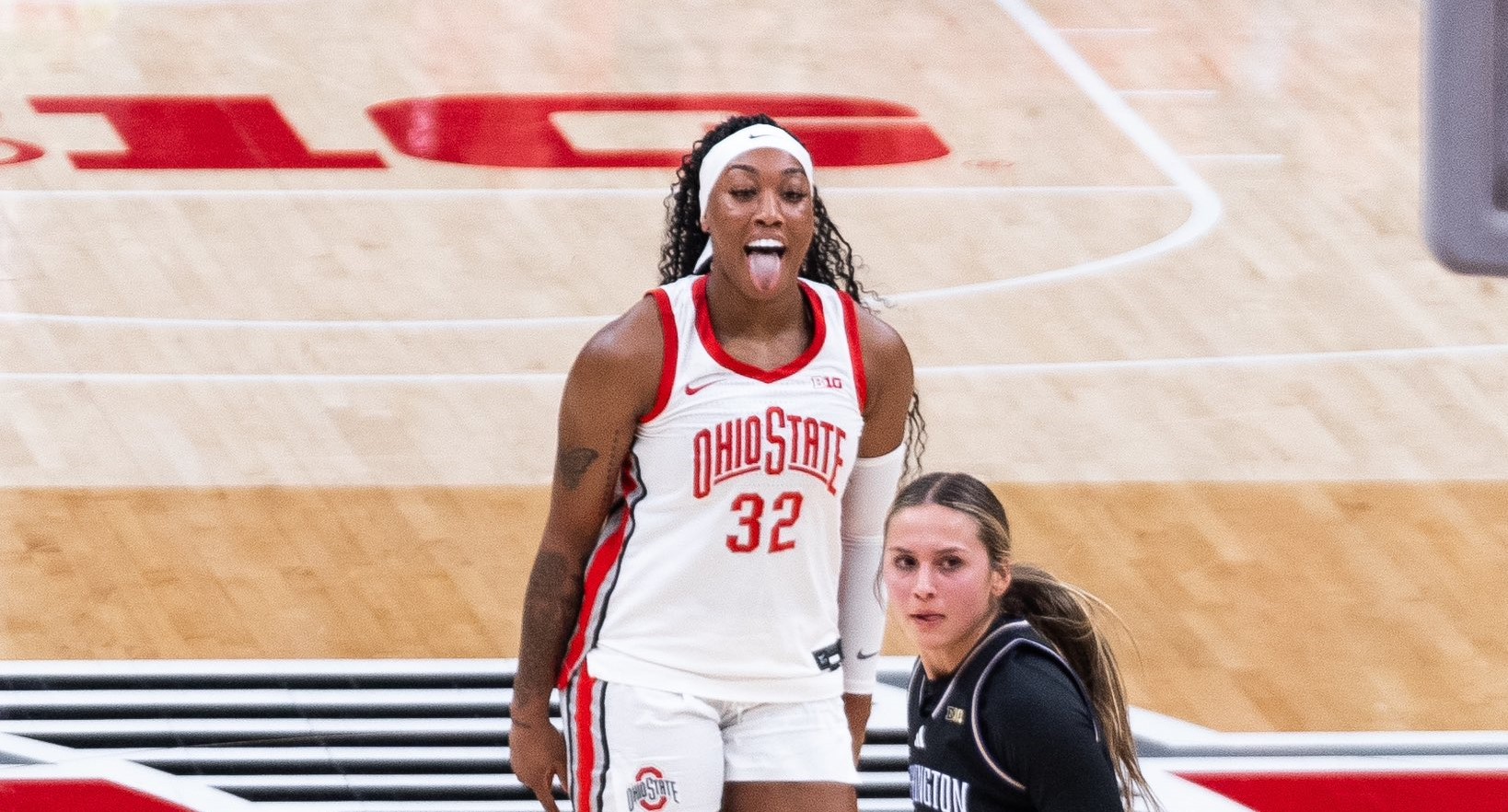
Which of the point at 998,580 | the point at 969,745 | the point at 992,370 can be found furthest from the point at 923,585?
the point at 992,370

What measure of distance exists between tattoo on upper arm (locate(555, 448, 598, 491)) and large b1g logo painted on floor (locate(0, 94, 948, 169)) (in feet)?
18.7

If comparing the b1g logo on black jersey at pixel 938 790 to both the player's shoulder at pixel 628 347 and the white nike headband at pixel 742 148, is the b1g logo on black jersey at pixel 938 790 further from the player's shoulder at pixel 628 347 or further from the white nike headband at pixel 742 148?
the white nike headband at pixel 742 148

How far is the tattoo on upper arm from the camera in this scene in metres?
3.29

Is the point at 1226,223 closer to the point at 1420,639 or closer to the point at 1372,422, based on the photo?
the point at 1372,422

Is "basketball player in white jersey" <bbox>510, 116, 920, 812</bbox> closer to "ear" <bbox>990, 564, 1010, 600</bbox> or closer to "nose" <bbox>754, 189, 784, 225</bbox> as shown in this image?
"nose" <bbox>754, 189, 784, 225</bbox>

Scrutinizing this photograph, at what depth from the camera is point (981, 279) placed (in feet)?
26.1

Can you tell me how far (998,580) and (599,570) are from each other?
636 millimetres

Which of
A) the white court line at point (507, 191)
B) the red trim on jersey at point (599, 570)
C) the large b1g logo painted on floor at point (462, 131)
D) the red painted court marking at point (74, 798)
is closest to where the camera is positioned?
the red trim on jersey at point (599, 570)

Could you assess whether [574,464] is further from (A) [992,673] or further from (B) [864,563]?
(A) [992,673]

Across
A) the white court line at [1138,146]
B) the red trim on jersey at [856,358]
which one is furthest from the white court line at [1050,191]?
the red trim on jersey at [856,358]

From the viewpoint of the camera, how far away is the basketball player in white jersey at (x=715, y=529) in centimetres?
327

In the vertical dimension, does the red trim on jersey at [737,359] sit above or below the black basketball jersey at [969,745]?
above

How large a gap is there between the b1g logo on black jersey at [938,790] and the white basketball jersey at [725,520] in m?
0.37

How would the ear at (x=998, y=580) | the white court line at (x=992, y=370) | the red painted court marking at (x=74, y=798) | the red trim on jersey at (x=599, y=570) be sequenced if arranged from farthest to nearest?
the white court line at (x=992, y=370), the red painted court marking at (x=74, y=798), the red trim on jersey at (x=599, y=570), the ear at (x=998, y=580)
